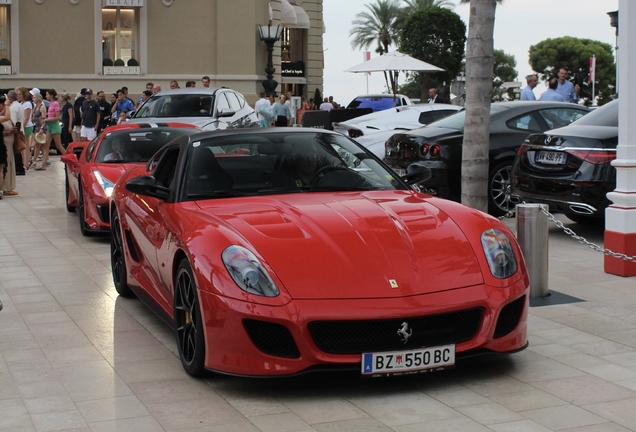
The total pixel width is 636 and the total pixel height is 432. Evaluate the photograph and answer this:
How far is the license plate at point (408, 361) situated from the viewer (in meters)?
5.01

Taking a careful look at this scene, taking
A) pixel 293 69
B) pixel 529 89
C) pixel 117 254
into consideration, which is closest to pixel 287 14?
pixel 293 69

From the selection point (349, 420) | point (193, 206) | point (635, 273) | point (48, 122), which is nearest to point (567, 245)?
point (635, 273)

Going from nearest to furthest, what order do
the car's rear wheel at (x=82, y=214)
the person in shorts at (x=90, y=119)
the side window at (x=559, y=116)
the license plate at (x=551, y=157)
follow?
the license plate at (x=551, y=157)
the car's rear wheel at (x=82, y=214)
the side window at (x=559, y=116)
the person in shorts at (x=90, y=119)

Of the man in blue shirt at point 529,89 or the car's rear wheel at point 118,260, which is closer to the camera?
the car's rear wheel at point 118,260

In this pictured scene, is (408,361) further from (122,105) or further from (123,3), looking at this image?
(123,3)

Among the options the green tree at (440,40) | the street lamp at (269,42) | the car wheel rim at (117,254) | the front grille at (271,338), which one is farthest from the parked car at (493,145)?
→ the green tree at (440,40)

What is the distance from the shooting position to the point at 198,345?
5371 millimetres

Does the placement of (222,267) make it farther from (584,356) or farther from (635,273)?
(635,273)

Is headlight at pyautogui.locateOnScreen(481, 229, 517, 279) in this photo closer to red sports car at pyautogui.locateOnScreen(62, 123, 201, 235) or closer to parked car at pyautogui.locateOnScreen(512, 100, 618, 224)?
parked car at pyautogui.locateOnScreen(512, 100, 618, 224)

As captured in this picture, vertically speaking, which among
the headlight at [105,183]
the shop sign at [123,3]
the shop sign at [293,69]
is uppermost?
the shop sign at [123,3]

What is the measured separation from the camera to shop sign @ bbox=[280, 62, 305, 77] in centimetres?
→ 5006

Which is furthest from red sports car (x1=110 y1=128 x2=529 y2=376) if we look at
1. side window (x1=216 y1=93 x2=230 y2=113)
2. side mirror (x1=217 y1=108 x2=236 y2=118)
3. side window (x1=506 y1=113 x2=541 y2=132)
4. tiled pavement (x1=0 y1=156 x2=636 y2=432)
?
side window (x1=216 y1=93 x2=230 y2=113)

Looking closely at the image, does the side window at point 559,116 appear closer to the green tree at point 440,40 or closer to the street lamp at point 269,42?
the street lamp at point 269,42

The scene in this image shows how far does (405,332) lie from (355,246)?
1.96 ft
